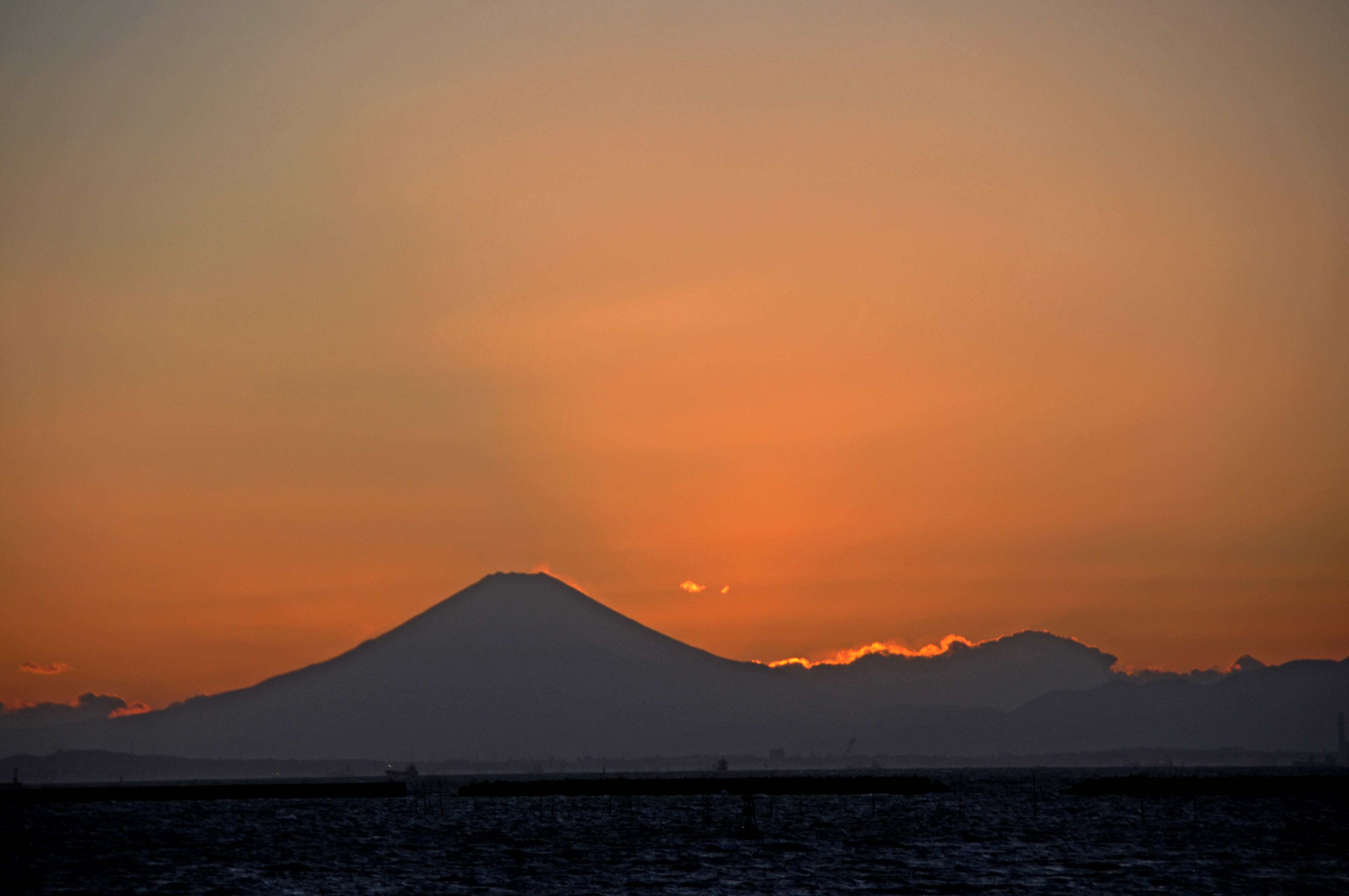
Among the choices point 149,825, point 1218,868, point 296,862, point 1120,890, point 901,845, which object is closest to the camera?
point 1120,890

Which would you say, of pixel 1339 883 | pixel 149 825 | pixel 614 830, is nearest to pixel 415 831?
pixel 614 830

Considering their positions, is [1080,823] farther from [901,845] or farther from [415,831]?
[415,831]

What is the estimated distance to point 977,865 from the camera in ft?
361

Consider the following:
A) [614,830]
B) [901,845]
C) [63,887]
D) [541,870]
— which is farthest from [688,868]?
[614,830]

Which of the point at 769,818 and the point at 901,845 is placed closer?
the point at 901,845

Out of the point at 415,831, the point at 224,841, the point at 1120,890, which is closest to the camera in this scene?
the point at 1120,890

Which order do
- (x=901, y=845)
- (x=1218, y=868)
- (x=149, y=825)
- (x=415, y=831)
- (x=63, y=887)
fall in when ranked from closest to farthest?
(x=63, y=887), (x=1218, y=868), (x=901, y=845), (x=415, y=831), (x=149, y=825)

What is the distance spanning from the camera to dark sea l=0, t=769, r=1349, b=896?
3799 inches

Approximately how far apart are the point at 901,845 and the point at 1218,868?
34.3 m

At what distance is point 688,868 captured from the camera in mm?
109438

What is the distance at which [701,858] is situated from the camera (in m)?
120

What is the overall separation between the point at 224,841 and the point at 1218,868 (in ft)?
330

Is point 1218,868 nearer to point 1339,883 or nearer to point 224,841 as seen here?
point 1339,883

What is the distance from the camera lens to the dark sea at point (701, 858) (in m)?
96.5
